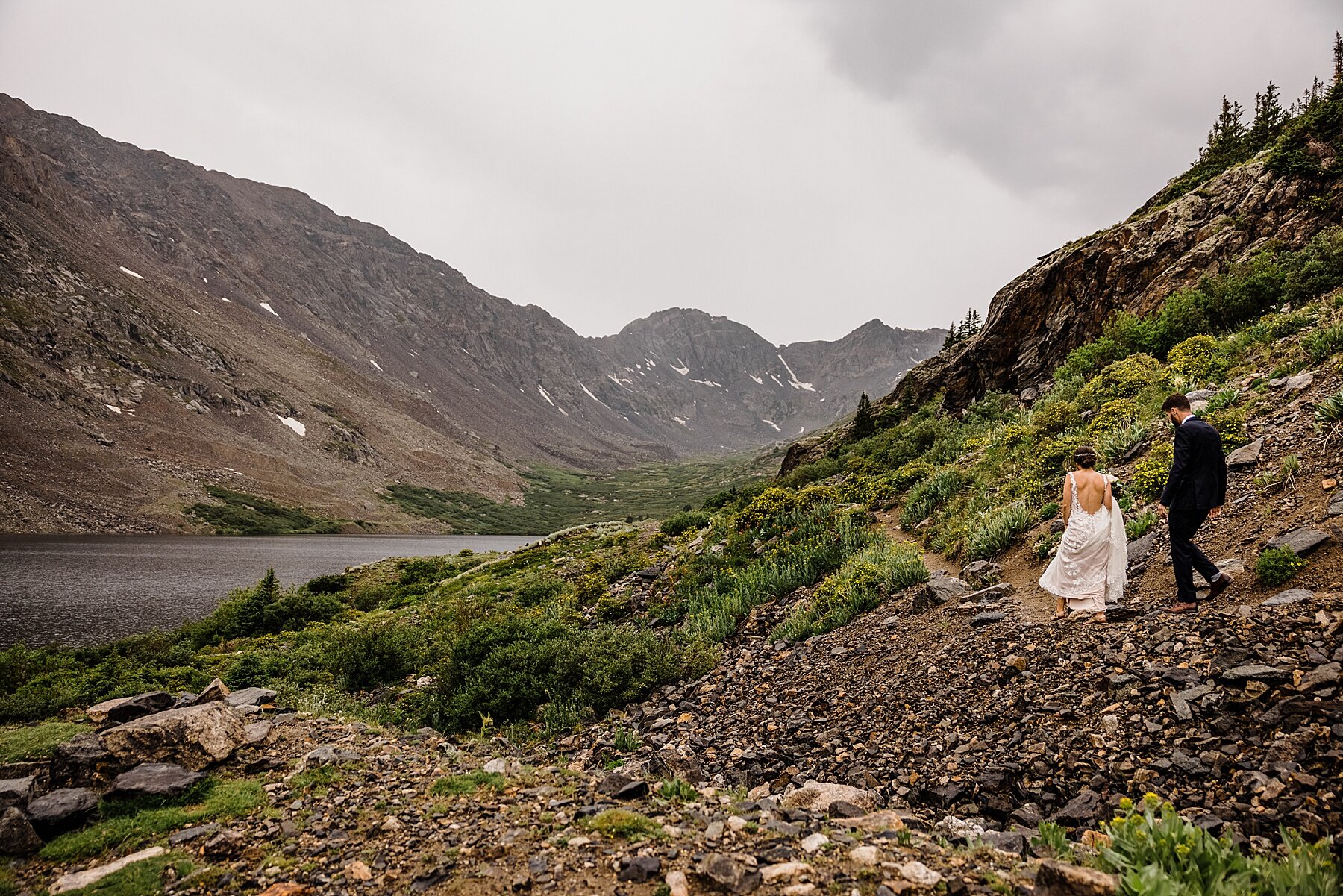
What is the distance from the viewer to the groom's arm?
7227 mm

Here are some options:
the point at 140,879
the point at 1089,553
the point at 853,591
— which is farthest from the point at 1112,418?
the point at 140,879

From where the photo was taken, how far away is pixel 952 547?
11898mm

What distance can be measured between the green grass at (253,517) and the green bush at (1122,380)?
117 meters

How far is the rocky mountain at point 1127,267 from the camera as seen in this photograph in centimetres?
1973

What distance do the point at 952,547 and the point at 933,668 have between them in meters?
5.20

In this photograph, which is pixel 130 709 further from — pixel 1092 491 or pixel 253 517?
pixel 253 517

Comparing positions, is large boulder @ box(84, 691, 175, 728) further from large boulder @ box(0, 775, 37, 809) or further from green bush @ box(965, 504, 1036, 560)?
green bush @ box(965, 504, 1036, 560)

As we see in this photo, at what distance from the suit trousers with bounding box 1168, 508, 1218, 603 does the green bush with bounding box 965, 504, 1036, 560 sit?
3772mm

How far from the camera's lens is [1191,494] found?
279 inches

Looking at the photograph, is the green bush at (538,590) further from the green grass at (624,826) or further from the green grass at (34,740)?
the green grass at (624,826)

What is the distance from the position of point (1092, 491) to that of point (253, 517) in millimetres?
127876

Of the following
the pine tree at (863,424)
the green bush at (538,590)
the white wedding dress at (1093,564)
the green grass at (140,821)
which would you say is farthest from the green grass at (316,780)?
the pine tree at (863,424)

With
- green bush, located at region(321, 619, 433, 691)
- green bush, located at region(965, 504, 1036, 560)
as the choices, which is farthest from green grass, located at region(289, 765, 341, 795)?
green bush, located at region(965, 504, 1036, 560)

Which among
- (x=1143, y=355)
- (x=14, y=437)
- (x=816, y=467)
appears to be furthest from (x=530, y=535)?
(x=1143, y=355)
